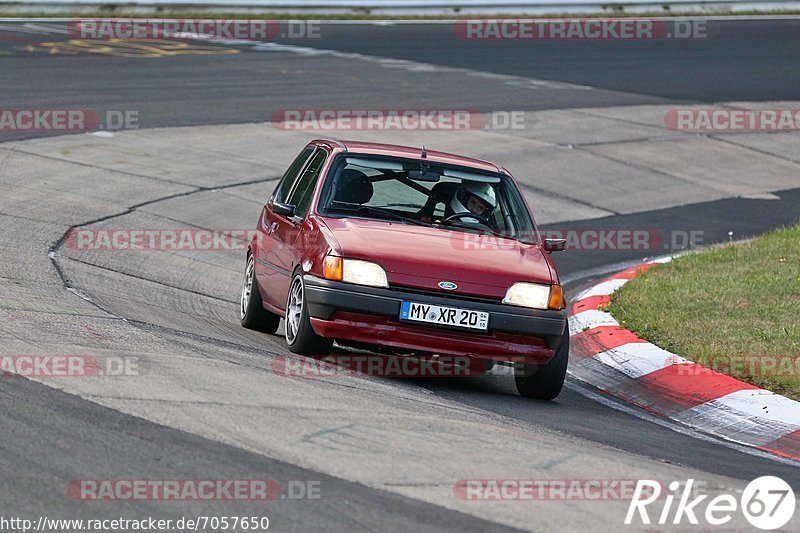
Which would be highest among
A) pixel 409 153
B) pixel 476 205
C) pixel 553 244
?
pixel 409 153

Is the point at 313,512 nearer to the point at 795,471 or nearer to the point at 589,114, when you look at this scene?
the point at 795,471

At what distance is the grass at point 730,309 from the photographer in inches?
351

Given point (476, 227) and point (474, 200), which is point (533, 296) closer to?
point (476, 227)

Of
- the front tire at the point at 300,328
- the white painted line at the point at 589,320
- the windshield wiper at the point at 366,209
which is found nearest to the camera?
the front tire at the point at 300,328

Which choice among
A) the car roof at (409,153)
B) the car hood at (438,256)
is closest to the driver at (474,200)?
the car roof at (409,153)

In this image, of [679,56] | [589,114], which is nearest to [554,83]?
[589,114]

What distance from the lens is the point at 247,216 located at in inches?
562

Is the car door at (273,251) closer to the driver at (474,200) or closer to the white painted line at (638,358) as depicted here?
the driver at (474,200)

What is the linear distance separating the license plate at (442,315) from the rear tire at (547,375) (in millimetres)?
627

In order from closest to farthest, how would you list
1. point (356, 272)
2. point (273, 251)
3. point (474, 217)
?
point (356, 272), point (474, 217), point (273, 251)

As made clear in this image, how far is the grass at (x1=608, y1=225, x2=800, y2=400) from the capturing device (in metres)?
8.92

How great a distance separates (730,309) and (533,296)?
3039 mm

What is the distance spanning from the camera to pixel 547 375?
8.25 m

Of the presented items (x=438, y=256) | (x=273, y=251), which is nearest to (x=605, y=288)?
(x=273, y=251)
